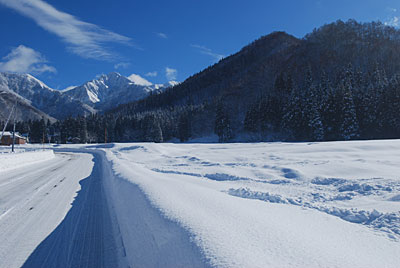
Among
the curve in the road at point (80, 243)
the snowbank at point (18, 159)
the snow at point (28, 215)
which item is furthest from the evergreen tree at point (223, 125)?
the curve in the road at point (80, 243)

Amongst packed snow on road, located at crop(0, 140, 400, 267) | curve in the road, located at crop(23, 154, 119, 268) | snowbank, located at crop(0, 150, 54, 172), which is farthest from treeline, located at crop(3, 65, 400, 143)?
curve in the road, located at crop(23, 154, 119, 268)

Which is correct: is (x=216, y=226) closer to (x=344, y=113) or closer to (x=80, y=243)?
(x=80, y=243)

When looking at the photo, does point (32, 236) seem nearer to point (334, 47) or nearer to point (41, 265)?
point (41, 265)

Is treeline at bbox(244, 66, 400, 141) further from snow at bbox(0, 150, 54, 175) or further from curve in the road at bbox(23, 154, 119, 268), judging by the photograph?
curve in the road at bbox(23, 154, 119, 268)

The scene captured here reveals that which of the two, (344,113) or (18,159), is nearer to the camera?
(18,159)

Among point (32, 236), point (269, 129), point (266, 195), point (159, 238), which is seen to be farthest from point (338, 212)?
point (269, 129)

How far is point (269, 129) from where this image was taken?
178 feet

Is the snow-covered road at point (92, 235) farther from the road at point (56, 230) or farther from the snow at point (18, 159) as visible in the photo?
the snow at point (18, 159)

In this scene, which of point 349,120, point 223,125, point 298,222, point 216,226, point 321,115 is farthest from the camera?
point 223,125

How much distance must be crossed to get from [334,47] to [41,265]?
5297 inches

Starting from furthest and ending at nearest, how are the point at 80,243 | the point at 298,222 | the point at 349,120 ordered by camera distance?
the point at 349,120 → the point at 80,243 → the point at 298,222

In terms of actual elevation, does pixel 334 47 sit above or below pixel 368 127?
above

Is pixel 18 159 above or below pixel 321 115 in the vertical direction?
below

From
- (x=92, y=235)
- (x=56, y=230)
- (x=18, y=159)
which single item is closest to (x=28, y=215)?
(x=56, y=230)
